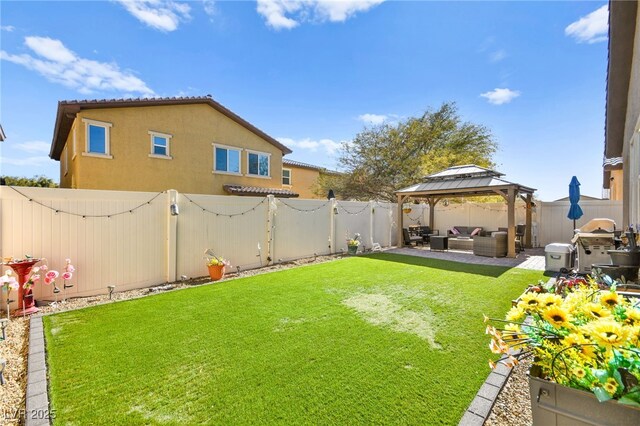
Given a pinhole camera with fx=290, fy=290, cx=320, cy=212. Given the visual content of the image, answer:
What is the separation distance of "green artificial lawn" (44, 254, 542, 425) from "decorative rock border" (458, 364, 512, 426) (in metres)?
0.07

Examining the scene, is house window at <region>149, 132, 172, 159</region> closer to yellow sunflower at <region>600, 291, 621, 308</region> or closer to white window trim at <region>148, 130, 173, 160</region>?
white window trim at <region>148, 130, 173, 160</region>

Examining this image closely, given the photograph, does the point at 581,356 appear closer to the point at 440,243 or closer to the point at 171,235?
the point at 171,235

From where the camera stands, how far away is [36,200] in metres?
5.00

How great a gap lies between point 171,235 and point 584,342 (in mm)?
7153

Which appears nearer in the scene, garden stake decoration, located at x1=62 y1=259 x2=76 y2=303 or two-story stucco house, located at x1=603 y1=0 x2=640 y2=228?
garden stake decoration, located at x1=62 y1=259 x2=76 y2=303

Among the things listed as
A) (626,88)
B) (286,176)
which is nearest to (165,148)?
(286,176)

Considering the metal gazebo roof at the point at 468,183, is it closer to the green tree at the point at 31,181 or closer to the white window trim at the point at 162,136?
the white window trim at the point at 162,136

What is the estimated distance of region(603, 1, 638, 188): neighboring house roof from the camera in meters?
5.82

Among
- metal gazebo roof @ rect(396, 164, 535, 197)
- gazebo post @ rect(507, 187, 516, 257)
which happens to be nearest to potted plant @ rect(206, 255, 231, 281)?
metal gazebo roof @ rect(396, 164, 535, 197)

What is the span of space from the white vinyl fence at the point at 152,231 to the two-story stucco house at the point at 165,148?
5394 mm

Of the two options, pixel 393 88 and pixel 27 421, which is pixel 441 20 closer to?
pixel 393 88

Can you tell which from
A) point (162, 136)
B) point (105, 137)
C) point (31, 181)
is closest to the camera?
point (105, 137)

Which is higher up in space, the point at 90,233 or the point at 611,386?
the point at 90,233

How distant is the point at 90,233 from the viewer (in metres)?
5.61
